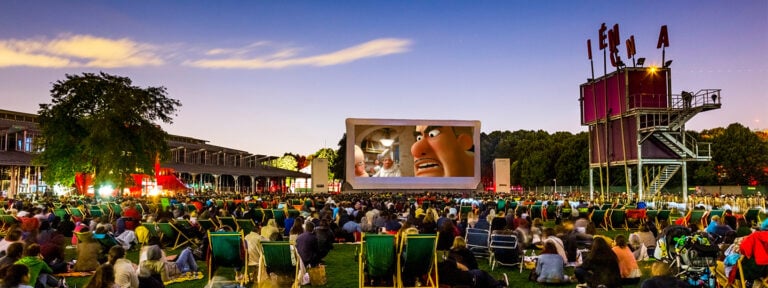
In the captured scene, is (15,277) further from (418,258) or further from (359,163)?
(359,163)

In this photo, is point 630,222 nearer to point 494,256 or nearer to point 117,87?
point 494,256

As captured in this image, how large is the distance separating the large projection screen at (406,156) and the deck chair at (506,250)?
141 feet

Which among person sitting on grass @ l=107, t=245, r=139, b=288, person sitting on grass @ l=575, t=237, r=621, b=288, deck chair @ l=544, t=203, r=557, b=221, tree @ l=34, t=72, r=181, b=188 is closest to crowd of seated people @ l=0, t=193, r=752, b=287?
person sitting on grass @ l=107, t=245, r=139, b=288

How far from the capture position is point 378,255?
9539mm

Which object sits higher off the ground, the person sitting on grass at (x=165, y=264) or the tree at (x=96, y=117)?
the tree at (x=96, y=117)

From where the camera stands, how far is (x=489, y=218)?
60.8ft

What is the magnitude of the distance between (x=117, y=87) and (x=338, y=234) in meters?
22.6

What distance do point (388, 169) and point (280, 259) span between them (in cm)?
4585

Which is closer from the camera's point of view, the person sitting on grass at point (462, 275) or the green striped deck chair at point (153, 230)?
the person sitting on grass at point (462, 275)

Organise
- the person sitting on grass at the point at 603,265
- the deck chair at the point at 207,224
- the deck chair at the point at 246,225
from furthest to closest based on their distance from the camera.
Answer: the deck chair at the point at 246,225
the deck chair at the point at 207,224
the person sitting on grass at the point at 603,265

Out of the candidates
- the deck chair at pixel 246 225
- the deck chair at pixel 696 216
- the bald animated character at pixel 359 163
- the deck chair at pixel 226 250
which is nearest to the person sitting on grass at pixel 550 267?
the deck chair at pixel 226 250

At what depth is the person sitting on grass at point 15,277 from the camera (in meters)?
6.86

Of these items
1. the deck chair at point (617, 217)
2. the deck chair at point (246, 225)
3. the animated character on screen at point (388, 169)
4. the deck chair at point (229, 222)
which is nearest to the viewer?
the deck chair at point (246, 225)

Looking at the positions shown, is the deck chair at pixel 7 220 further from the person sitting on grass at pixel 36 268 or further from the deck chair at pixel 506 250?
the deck chair at pixel 506 250
